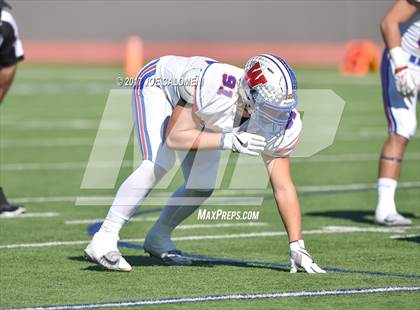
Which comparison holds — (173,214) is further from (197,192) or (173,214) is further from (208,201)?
(208,201)

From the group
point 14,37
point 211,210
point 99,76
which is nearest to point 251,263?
point 211,210

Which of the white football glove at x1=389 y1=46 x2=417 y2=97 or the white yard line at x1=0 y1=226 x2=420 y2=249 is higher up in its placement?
the white football glove at x1=389 y1=46 x2=417 y2=97

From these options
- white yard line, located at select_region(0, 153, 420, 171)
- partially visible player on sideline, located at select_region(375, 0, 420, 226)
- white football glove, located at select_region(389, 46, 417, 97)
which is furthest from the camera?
white yard line, located at select_region(0, 153, 420, 171)

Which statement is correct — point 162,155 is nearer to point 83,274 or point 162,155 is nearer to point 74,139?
point 83,274

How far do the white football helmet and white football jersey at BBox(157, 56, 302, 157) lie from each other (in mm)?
86

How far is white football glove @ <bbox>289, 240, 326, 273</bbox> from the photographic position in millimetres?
6172

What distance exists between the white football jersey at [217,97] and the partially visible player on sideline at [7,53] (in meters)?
2.70

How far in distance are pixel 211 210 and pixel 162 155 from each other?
2728 millimetres

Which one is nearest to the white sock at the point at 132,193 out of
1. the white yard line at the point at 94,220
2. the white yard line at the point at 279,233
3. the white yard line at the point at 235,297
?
the white yard line at the point at 235,297

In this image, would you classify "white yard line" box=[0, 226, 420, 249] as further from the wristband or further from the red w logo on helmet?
the red w logo on helmet

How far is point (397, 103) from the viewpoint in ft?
27.3

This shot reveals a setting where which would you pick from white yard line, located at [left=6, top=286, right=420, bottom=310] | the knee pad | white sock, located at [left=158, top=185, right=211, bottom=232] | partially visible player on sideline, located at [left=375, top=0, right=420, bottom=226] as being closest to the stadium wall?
partially visible player on sideline, located at [left=375, top=0, right=420, bottom=226]

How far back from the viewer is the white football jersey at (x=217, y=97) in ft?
19.6

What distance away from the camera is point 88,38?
40500 mm
